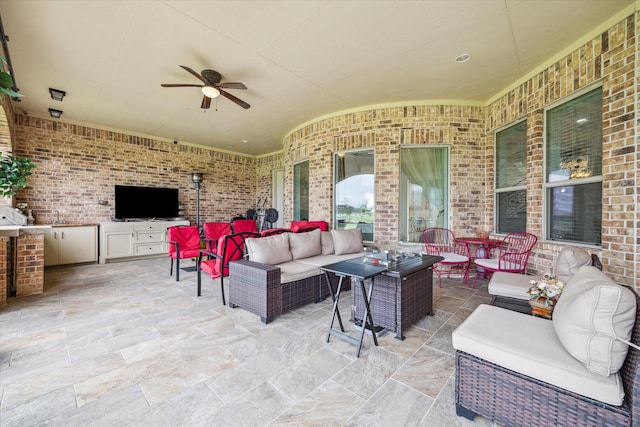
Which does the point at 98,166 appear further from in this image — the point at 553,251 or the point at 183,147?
the point at 553,251

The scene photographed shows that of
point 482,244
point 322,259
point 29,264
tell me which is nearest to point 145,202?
point 29,264

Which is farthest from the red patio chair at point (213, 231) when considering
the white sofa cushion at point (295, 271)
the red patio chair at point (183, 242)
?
the white sofa cushion at point (295, 271)

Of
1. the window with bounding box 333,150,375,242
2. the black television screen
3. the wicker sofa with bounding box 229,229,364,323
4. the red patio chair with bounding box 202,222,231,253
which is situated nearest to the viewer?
the wicker sofa with bounding box 229,229,364,323

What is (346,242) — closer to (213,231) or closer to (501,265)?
(501,265)

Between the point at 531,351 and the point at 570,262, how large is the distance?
5.17ft

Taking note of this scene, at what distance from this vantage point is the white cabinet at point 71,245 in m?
5.11

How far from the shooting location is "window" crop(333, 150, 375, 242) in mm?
5219

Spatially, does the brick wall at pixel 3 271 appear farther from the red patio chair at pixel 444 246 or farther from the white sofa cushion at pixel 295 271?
the red patio chair at pixel 444 246

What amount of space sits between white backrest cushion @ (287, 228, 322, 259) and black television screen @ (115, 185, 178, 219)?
15.5ft

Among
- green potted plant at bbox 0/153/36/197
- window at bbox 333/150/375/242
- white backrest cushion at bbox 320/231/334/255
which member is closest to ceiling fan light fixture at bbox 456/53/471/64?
window at bbox 333/150/375/242

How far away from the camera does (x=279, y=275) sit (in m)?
2.88

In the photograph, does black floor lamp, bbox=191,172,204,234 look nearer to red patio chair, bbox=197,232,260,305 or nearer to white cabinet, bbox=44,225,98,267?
white cabinet, bbox=44,225,98,267

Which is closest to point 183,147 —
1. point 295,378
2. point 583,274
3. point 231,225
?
point 231,225

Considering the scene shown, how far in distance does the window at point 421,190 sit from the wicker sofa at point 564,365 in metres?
3.33
